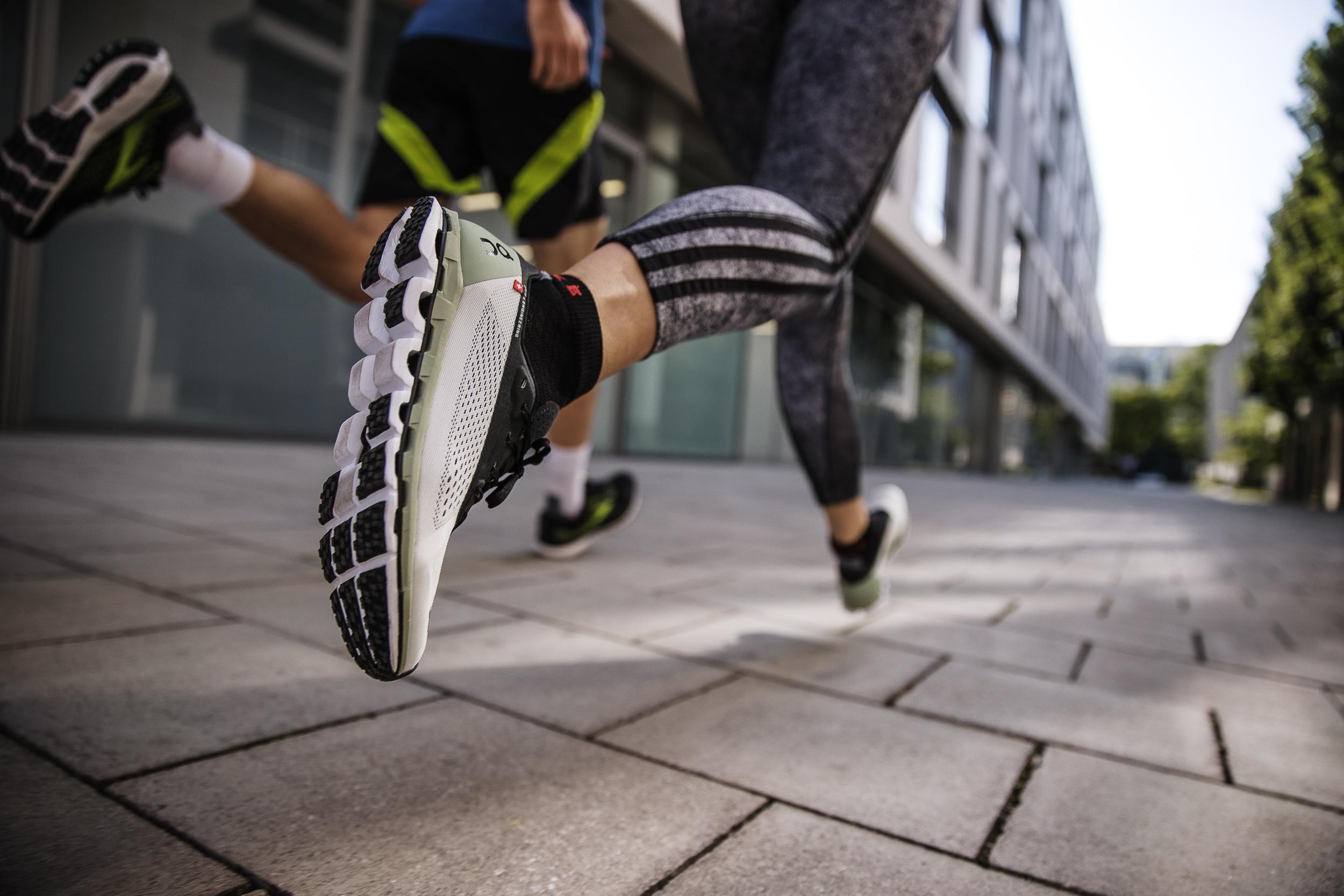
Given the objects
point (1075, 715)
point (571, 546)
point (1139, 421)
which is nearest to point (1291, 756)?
point (1075, 715)

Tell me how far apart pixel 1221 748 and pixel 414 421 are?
3.90ft

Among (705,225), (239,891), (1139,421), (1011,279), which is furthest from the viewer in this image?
(1139,421)

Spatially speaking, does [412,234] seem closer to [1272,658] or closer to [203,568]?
[203,568]

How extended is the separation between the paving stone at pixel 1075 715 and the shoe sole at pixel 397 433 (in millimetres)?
846

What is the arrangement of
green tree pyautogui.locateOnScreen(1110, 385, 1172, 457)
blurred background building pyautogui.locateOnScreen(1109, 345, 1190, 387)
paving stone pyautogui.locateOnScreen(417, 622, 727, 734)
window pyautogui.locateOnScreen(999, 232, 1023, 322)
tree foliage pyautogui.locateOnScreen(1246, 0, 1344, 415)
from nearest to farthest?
paving stone pyautogui.locateOnScreen(417, 622, 727, 734) < tree foliage pyautogui.locateOnScreen(1246, 0, 1344, 415) < window pyautogui.locateOnScreen(999, 232, 1023, 322) < green tree pyautogui.locateOnScreen(1110, 385, 1172, 457) < blurred background building pyautogui.locateOnScreen(1109, 345, 1190, 387)

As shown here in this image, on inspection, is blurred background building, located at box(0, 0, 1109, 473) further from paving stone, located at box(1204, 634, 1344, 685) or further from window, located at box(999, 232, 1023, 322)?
paving stone, located at box(1204, 634, 1344, 685)

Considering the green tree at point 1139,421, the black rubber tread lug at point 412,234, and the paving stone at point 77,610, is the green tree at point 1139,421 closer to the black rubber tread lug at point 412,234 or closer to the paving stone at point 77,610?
the paving stone at point 77,610

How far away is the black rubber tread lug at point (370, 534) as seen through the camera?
2.27 ft

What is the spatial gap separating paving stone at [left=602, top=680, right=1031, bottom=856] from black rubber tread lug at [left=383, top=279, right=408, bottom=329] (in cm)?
59

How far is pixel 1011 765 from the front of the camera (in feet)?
3.43

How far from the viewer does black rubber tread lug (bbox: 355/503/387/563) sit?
0.69m

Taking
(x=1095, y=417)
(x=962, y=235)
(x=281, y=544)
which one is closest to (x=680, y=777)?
(x=281, y=544)

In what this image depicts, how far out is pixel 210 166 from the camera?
56.4 inches

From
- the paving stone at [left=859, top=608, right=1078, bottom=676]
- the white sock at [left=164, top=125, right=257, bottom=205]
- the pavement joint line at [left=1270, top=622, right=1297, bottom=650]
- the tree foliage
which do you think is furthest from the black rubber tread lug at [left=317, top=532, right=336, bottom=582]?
the tree foliage
